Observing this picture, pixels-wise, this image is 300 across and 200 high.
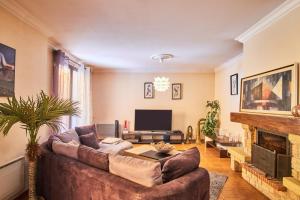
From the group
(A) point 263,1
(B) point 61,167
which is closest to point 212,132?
(A) point 263,1

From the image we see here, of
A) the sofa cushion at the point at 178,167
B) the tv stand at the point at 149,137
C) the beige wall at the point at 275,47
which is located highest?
the beige wall at the point at 275,47

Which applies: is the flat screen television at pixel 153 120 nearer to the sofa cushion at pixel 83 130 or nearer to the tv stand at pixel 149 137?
the tv stand at pixel 149 137

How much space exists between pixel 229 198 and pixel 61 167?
2373 millimetres

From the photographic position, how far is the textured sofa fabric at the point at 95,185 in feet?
5.62

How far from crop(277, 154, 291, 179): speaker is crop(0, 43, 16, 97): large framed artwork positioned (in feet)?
11.9

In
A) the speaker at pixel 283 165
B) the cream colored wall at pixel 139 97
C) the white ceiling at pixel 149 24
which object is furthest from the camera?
the cream colored wall at pixel 139 97

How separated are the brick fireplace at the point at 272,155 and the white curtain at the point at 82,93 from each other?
13.1 ft

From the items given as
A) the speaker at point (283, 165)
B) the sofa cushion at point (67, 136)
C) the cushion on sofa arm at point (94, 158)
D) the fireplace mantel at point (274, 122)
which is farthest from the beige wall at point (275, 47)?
the sofa cushion at point (67, 136)

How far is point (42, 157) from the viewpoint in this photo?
283 centimetres

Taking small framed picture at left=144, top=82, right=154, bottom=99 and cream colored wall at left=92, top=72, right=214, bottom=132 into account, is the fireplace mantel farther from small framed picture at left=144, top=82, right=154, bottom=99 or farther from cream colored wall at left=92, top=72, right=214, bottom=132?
small framed picture at left=144, top=82, right=154, bottom=99

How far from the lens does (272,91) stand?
294 cm

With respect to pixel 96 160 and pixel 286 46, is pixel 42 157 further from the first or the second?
pixel 286 46

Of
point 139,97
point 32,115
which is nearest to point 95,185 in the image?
point 32,115

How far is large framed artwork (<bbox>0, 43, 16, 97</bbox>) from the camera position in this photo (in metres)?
2.55
